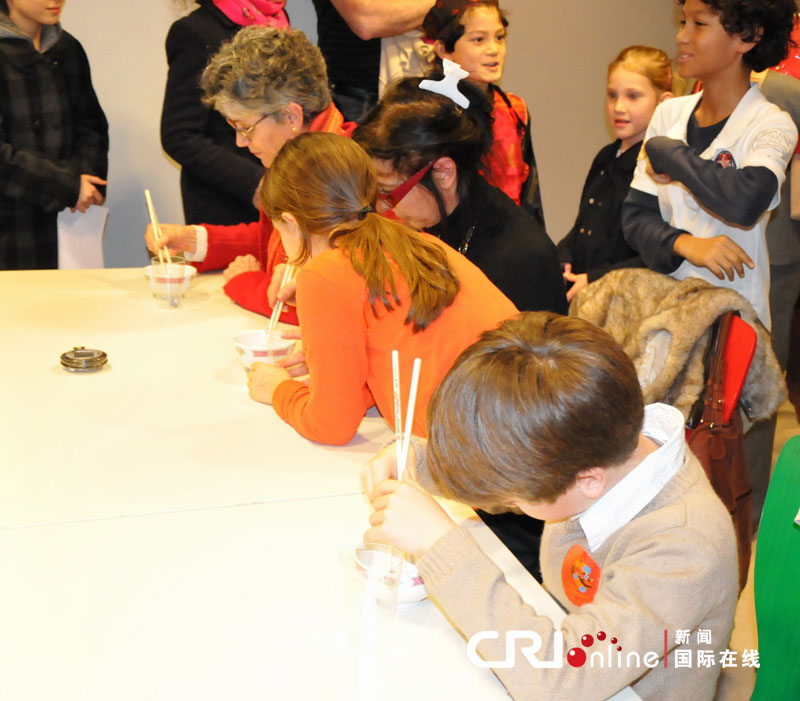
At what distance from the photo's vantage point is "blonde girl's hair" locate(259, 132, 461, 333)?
1.49 m

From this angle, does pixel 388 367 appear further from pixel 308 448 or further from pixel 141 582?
pixel 141 582

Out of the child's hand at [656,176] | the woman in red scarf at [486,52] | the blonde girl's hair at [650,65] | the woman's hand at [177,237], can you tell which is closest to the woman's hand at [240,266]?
the woman's hand at [177,237]

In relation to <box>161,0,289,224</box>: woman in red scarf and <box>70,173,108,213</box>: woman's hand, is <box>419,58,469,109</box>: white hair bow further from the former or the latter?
<box>70,173,108,213</box>: woman's hand

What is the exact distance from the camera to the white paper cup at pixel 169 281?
87.5 inches

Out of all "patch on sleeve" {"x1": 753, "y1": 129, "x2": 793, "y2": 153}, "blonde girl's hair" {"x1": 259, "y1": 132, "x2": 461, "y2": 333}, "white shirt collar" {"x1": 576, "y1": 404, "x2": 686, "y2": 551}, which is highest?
"patch on sleeve" {"x1": 753, "y1": 129, "x2": 793, "y2": 153}

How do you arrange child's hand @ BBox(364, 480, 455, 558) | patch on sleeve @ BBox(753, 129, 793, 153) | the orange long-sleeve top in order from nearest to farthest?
child's hand @ BBox(364, 480, 455, 558) < the orange long-sleeve top < patch on sleeve @ BBox(753, 129, 793, 153)

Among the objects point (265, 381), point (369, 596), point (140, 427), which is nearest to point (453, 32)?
point (265, 381)

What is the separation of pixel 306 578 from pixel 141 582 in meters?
0.20

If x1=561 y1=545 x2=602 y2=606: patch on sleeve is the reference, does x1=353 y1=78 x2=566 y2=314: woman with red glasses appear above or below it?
above

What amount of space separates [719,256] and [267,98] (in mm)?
1173

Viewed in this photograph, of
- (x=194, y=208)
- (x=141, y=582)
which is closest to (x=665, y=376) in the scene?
(x=141, y=582)

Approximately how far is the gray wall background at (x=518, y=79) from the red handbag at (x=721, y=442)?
9.01 feet

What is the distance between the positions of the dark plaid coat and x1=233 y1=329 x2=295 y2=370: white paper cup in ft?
4.96

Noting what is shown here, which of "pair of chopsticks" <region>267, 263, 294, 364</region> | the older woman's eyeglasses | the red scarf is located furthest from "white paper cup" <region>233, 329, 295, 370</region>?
the red scarf
